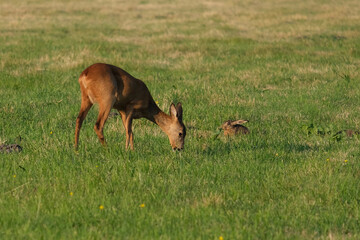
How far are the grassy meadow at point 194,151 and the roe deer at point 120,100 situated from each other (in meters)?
0.28

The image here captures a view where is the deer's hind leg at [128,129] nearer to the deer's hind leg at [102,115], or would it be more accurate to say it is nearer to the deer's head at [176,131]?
the deer's hind leg at [102,115]

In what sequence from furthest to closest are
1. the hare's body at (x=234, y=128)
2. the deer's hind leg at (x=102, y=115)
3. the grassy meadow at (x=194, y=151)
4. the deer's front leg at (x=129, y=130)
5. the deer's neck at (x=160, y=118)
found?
1. the hare's body at (x=234, y=128)
2. the deer's neck at (x=160, y=118)
3. the deer's front leg at (x=129, y=130)
4. the deer's hind leg at (x=102, y=115)
5. the grassy meadow at (x=194, y=151)

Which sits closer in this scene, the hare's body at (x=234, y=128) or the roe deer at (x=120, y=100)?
the roe deer at (x=120, y=100)

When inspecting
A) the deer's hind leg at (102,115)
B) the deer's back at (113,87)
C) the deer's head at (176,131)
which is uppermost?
the deer's back at (113,87)

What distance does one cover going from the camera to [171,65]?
17.6 metres

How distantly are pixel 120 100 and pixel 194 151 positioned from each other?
1333mm

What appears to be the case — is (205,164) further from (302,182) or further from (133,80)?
(133,80)

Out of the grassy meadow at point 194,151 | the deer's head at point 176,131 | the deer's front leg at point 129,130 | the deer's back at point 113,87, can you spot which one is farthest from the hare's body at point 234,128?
the deer's front leg at point 129,130

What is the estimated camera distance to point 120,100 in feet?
27.3

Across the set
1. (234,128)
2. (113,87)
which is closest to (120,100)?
(113,87)

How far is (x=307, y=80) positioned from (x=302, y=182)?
853cm

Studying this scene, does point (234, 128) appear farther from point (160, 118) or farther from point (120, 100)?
point (120, 100)

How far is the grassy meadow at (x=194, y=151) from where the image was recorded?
5383 millimetres

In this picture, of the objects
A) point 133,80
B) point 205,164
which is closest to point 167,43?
point 133,80
